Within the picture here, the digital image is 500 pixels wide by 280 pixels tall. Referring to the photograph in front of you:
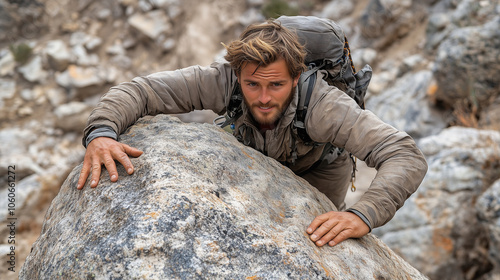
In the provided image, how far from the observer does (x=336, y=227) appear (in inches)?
96.3

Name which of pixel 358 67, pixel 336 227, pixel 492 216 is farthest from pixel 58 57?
pixel 336 227

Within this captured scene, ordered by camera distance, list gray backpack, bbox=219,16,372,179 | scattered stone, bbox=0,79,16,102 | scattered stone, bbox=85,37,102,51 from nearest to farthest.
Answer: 1. gray backpack, bbox=219,16,372,179
2. scattered stone, bbox=0,79,16,102
3. scattered stone, bbox=85,37,102,51

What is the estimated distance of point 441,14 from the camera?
1144 cm

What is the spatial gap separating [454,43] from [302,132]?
23.7 feet

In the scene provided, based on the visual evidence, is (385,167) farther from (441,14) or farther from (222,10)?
(222,10)

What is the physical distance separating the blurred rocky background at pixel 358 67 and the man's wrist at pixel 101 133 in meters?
4.64

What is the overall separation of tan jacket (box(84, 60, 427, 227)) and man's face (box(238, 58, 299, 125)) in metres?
0.07

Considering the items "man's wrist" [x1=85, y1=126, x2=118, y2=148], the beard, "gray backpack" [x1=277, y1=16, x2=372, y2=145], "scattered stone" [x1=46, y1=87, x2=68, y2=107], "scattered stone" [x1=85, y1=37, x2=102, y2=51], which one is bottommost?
"scattered stone" [x1=46, y1=87, x2=68, y2=107]

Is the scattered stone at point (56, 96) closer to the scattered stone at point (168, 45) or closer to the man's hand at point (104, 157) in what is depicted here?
the scattered stone at point (168, 45)

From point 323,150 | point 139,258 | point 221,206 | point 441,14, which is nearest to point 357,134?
point 323,150

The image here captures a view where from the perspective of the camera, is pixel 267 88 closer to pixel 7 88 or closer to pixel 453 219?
pixel 453 219

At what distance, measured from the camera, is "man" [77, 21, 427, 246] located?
2.51 meters

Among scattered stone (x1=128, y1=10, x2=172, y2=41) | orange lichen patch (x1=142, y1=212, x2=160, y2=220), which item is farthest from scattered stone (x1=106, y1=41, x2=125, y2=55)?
orange lichen patch (x1=142, y1=212, x2=160, y2=220)

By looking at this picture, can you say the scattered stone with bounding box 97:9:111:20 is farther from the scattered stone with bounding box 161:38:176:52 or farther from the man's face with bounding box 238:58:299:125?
the man's face with bounding box 238:58:299:125
